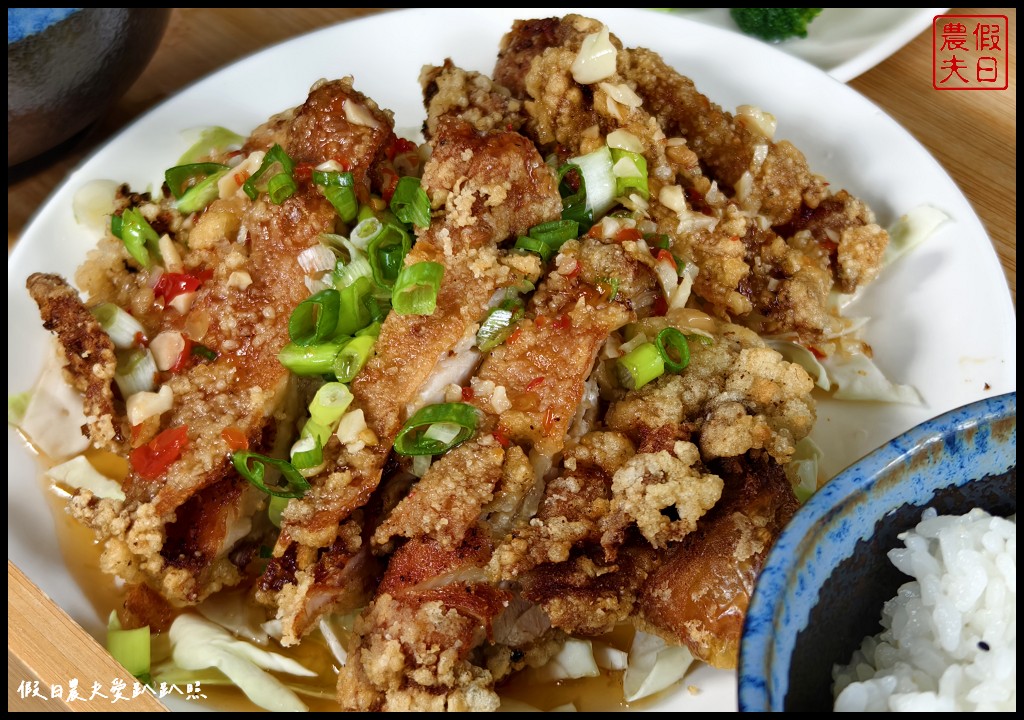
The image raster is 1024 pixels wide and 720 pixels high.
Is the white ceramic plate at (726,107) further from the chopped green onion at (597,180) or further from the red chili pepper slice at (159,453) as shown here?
the chopped green onion at (597,180)

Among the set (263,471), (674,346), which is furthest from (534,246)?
(263,471)

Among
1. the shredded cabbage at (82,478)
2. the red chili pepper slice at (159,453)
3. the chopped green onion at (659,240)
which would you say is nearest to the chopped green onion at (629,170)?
the chopped green onion at (659,240)

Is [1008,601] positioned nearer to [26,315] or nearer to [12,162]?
[26,315]

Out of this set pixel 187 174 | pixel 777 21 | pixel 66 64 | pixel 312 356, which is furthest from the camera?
pixel 777 21

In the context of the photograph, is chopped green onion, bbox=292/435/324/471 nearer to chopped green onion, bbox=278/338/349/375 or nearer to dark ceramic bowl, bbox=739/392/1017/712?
chopped green onion, bbox=278/338/349/375

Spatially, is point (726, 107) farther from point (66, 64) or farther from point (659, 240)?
point (66, 64)

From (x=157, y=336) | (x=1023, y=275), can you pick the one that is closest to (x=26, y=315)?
(x=157, y=336)

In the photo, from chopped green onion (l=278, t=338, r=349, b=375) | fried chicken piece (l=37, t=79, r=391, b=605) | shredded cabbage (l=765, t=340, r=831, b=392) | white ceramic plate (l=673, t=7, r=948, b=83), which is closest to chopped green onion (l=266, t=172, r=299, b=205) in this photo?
fried chicken piece (l=37, t=79, r=391, b=605)
